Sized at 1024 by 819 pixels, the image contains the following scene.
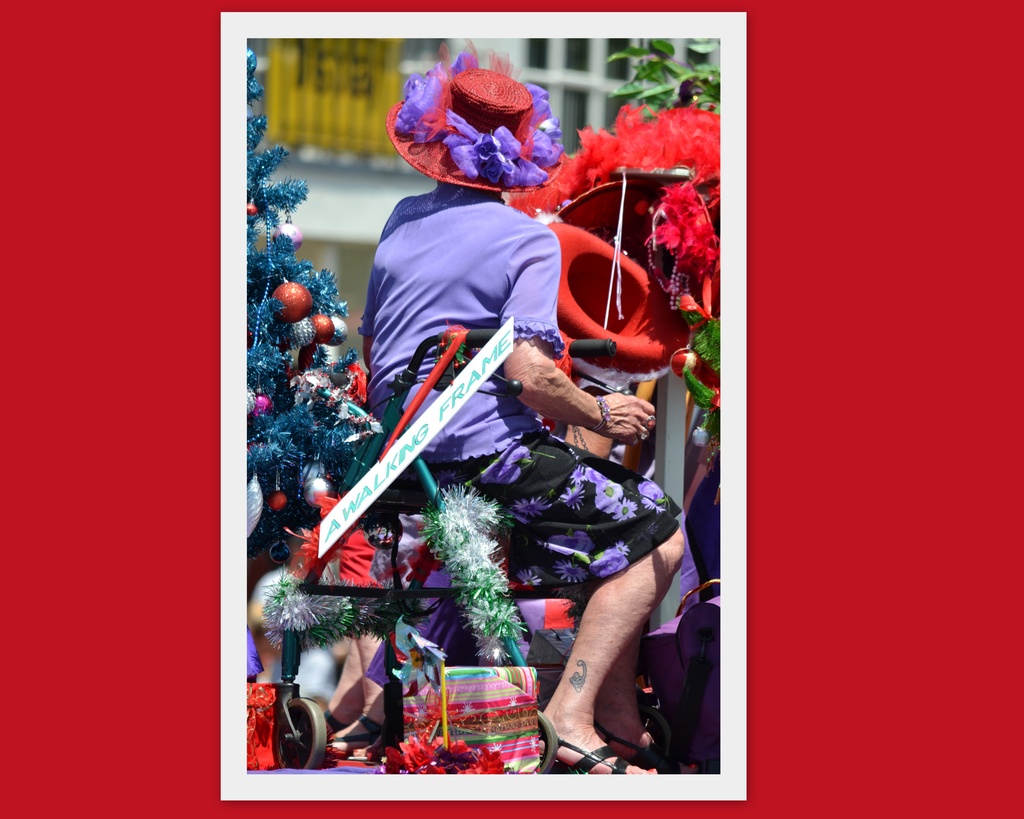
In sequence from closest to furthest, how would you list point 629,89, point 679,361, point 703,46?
point 679,361, point 703,46, point 629,89

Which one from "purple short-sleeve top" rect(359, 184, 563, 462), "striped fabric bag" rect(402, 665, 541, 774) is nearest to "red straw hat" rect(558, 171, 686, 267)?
"purple short-sleeve top" rect(359, 184, 563, 462)

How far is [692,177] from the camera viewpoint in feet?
14.3

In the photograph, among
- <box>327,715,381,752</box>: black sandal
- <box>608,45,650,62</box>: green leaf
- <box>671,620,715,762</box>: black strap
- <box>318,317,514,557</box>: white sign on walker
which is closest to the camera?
<box>318,317,514,557</box>: white sign on walker

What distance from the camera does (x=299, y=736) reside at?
368 cm

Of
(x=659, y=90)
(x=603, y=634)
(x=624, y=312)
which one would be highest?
(x=659, y=90)

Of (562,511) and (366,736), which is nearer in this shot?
(562,511)

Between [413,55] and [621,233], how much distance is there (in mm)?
6422

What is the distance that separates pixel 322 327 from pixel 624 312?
1.03 m

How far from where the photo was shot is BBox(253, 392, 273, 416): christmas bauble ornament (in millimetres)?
3810

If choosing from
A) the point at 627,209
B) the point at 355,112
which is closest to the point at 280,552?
the point at 627,209

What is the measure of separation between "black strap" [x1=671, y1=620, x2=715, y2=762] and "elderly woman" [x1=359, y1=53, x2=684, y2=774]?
0.07 meters

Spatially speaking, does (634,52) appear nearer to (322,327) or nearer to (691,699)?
(322,327)

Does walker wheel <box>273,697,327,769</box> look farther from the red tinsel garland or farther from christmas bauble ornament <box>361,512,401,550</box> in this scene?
christmas bauble ornament <box>361,512,401,550</box>
